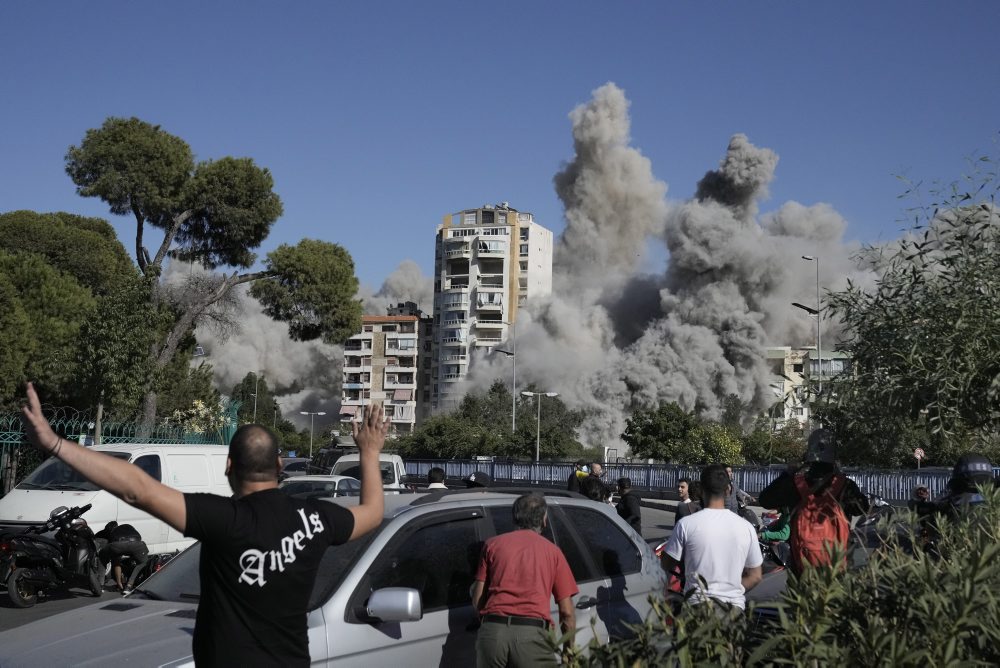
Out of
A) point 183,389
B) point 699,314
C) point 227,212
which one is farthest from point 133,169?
point 699,314

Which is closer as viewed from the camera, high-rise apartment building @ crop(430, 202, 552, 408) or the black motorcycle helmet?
the black motorcycle helmet

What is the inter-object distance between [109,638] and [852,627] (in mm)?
3178

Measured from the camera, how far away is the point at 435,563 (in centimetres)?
518

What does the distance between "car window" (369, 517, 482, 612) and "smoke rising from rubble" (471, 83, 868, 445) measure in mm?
83200

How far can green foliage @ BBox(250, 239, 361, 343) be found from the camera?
3294cm

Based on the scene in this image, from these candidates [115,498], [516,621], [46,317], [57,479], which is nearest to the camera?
[516,621]

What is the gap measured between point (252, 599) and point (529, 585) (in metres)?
1.87

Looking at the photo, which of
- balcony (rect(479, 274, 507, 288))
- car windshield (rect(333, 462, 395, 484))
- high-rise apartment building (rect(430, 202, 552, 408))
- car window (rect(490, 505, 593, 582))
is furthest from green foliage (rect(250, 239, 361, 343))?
balcony (rect(479, 274, 507, 288))

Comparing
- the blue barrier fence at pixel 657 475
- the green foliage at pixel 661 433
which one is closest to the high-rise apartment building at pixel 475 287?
the green foliage at pixel 661 433

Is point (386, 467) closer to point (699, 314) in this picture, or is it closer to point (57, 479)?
point (57, 479)

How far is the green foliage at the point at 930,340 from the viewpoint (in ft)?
25.3

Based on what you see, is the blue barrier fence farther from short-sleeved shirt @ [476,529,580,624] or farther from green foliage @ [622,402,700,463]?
short-sleeved shirt @ [476,529,580,624]

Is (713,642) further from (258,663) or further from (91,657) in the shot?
(91,657)

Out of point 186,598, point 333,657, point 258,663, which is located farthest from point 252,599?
point 186,598
